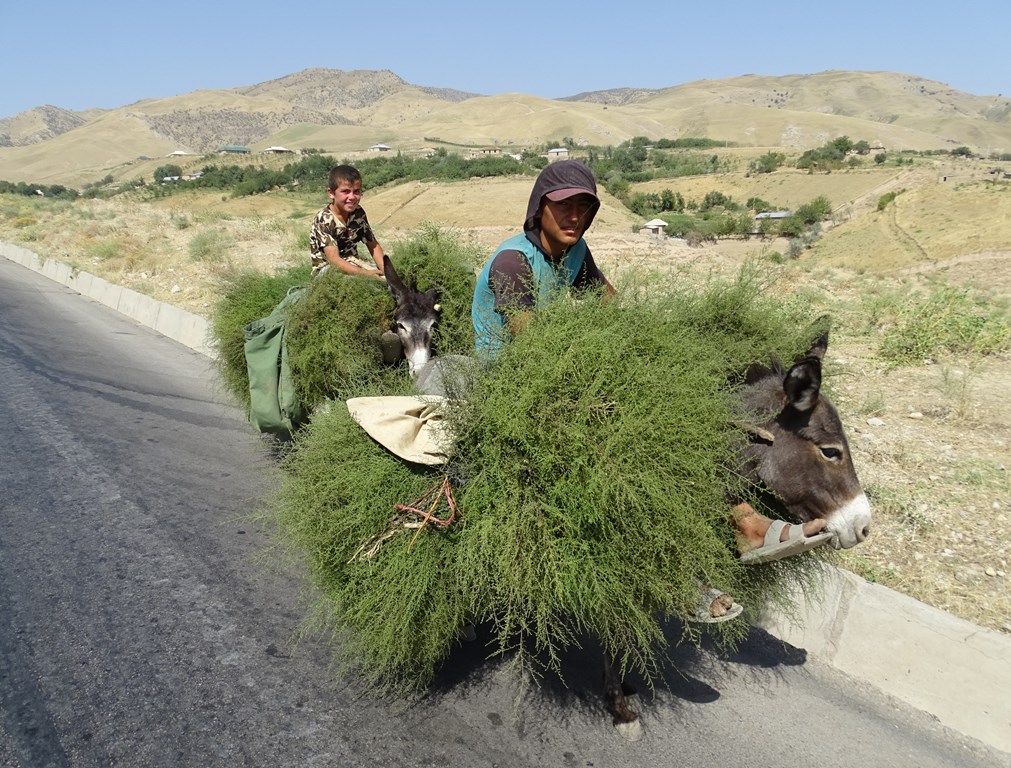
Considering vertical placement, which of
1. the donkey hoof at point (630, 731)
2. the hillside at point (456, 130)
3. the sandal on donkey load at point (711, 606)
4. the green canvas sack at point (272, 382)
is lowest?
the donkey hoof at point (630, 731)

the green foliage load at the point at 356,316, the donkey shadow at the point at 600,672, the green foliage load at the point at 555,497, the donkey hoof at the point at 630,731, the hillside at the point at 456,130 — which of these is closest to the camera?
the green foliage load at the point at 555,497

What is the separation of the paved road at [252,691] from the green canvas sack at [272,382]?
836 millimetres

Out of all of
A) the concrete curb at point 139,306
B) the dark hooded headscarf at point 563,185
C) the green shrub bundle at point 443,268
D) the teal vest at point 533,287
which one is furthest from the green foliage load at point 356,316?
the concrete curb at point 139,306

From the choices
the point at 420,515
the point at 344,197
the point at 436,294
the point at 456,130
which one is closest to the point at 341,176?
the point at 344,197

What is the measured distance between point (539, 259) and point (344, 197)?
286 centimetres

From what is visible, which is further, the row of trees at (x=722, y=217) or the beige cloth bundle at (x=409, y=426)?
the row of trees at (x=722, y=217)

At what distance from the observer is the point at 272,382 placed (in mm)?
4277

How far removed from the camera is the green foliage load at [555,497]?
2115 millimetres

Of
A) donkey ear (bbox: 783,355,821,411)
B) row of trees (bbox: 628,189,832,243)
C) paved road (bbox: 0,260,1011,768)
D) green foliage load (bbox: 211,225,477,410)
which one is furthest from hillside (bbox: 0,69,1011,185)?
donkey ear (bbox: 783,355,821,411)

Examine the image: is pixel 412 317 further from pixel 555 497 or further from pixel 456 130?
pixel 456 130

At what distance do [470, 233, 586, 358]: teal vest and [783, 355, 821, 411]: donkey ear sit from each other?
2.91 feet

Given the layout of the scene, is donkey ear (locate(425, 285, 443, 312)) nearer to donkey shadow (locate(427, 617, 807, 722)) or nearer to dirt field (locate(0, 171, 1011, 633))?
dirt field (locate(0, 171, 1011, 633))

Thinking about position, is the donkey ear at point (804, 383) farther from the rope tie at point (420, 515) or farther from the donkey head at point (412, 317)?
the donkey head at point (412, 317)

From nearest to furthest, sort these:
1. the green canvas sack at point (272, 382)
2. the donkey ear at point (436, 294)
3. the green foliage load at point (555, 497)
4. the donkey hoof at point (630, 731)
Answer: the green foliage load at point (555, 497) → the donkey hoof at point (630, 731) → the green canvas sack at point (272, 382) → the donkey ear at point (436, 294)
